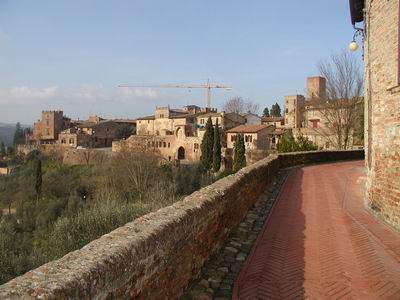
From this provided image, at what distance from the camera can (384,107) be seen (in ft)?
28.9

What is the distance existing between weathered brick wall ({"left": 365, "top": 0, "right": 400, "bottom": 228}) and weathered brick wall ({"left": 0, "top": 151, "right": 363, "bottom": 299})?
3.68 meters

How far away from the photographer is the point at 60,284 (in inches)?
101

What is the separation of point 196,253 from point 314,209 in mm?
5736

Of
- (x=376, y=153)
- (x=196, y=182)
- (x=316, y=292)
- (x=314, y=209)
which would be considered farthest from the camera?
(x=196, y=182)

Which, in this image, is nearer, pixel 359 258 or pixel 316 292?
pixel 316 292

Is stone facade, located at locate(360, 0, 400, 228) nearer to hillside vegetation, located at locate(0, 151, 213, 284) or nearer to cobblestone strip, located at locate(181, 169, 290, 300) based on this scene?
cobblestone strip, located at locate(181, 169, 290, 300)

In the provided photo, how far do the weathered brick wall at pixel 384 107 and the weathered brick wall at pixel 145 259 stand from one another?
145 inches

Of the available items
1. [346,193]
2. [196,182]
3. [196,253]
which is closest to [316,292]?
[196,253]

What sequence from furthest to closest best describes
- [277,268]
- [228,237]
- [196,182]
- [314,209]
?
[196,182] → [314,209] → [228,237] → [277,268]

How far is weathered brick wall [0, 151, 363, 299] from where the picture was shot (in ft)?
8.61

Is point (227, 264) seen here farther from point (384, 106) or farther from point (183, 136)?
point (183, 136)

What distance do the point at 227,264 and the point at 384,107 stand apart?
17.5 feet

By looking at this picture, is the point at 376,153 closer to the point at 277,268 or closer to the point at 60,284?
the point at 277,268

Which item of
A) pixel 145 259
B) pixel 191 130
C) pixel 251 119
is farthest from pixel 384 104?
pixel 251 119
